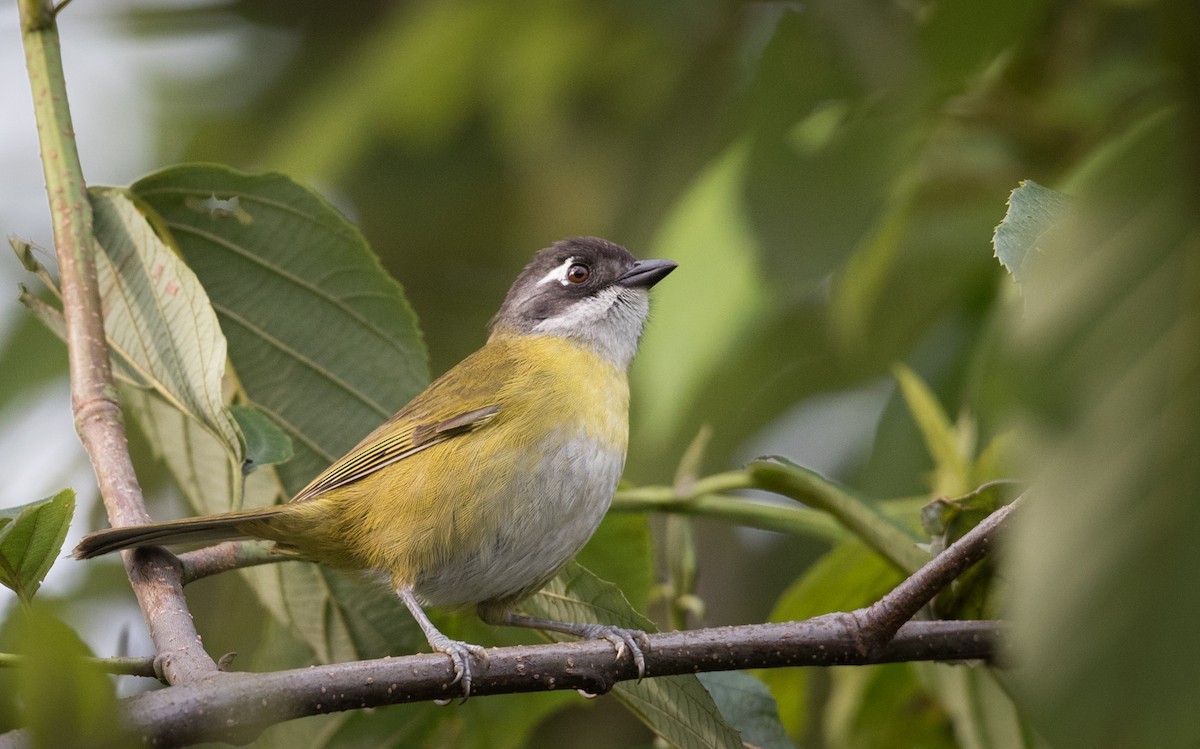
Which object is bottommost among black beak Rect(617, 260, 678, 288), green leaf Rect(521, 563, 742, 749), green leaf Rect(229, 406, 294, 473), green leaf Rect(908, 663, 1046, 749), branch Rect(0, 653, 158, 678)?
green leaf Rect(908, 663, 1046, 749)

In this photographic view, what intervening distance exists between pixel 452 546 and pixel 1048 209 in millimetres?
1887

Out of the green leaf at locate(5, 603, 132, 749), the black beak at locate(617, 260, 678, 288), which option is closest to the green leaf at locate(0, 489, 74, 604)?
the green leaf at locate(5, 603, 132, 749)

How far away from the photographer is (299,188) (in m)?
3.13

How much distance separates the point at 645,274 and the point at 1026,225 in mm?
2413

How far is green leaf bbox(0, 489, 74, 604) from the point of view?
2166 millimetres

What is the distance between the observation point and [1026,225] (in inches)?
73.1

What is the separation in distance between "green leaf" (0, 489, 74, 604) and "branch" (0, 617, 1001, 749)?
0.47 meters

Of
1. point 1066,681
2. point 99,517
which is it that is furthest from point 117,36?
point 1066,681

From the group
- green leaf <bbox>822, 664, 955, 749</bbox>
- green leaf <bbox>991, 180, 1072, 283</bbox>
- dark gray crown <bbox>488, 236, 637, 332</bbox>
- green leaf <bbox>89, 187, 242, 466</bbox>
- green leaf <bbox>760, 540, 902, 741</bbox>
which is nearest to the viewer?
green leaf <bbox>991, 180, 1072, 283</bbox>

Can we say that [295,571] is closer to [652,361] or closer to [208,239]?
[208,239]

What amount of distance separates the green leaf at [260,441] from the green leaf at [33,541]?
377 millimetres

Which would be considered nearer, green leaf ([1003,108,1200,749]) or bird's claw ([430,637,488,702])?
green leaf ([1003,108,1200,749])

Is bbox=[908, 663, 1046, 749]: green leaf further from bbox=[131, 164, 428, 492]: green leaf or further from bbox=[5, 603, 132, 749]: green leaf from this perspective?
bbox=[5, 603, 132, 749]: green leaf

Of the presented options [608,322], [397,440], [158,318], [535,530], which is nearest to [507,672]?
[535,530]
